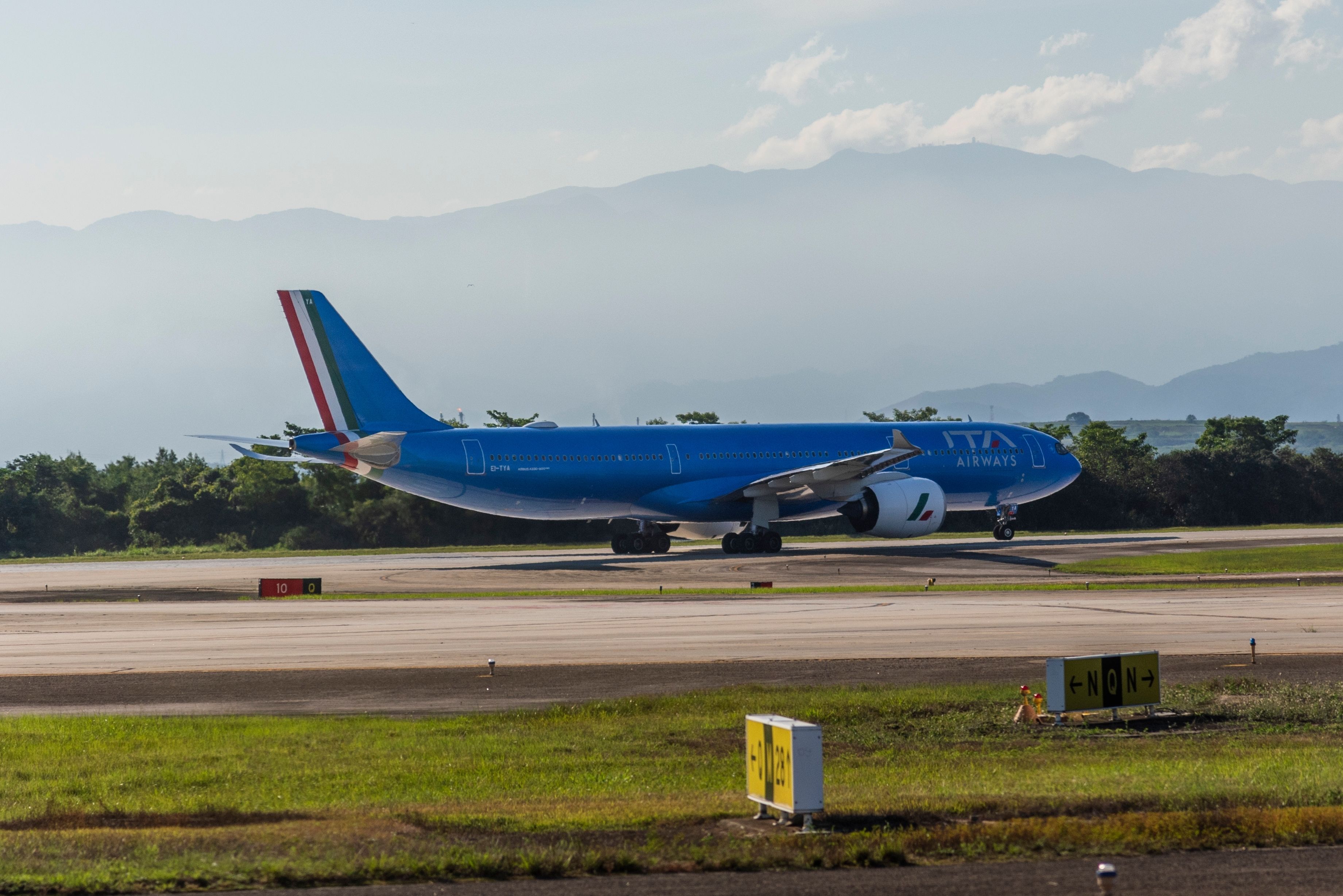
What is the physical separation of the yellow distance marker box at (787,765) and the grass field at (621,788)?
1.44ft

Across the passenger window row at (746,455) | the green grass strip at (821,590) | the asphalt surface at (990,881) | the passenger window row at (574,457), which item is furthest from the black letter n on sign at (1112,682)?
the passenger window row at (746,455)

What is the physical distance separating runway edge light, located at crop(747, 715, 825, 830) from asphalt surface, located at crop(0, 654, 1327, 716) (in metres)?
8.76

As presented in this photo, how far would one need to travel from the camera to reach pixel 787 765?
1322 centimetres

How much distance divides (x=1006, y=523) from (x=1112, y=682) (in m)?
46.1

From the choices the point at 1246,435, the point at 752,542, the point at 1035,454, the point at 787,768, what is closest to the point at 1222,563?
the point at 1035,454

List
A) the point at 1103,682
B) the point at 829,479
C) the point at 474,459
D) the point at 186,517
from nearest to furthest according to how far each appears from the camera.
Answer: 1. the point at 1103,682
2. the point at 474,459
3. the point at 829,479
4. the point at 186,517

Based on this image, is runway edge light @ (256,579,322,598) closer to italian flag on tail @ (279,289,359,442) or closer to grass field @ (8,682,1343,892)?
italian flag on tail @ (279,289,359,442)

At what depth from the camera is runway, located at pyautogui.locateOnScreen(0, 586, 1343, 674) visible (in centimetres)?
2773

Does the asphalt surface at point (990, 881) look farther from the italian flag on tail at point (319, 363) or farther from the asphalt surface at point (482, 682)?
the italian flag on tail at point (319, 363)

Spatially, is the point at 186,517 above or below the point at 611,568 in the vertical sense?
above

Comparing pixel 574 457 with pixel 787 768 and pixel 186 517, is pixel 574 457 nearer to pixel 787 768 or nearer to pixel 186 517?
pixel 787 768

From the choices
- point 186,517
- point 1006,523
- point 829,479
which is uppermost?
point 829,479

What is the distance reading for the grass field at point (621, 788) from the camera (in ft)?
40.5

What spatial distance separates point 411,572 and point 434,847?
41.3 metres
